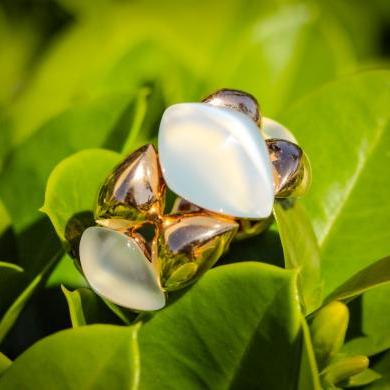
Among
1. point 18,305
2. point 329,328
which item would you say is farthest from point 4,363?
point 329,328

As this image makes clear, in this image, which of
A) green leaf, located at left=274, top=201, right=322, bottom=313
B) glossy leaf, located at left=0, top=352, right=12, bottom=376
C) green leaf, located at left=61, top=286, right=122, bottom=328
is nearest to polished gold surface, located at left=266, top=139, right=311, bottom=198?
green leaf, located at left=274, top=201, right=322, bottom=313

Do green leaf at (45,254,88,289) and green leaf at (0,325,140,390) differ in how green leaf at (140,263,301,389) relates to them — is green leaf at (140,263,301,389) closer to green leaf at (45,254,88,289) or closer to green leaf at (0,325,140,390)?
green leaf at (0,325,140,390)

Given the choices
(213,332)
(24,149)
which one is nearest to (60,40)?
(24,149)

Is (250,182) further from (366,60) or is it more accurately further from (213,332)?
(366,60)

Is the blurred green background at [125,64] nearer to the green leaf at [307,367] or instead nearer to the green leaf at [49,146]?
the green leaf at [49,146]

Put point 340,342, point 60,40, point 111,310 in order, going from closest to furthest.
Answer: point 340,342
point 111,310
point 60,40

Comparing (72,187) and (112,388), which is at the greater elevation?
(72,187)

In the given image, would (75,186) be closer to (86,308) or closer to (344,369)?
(86,308)
